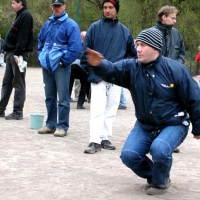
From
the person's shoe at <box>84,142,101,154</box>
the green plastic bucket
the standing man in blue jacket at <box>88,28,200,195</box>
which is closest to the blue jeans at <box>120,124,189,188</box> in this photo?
the standing man in blue jacket at <box>88,28,200,195</box>

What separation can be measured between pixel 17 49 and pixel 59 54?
1.62m

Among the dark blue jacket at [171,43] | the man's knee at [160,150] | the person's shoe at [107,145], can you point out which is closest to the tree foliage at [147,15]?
the dark blue jacket at [171,43]

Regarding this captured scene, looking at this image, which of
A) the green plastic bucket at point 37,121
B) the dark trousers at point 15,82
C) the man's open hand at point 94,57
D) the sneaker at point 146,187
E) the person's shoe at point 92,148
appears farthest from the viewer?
the dark trousers at point 15,82

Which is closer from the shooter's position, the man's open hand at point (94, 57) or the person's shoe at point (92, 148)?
the man's open hand at point (94, 57)

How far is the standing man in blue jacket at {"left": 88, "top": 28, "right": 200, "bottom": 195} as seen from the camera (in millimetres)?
5730

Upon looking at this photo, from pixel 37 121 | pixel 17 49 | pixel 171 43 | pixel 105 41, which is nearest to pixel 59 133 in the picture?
pixel 37 121

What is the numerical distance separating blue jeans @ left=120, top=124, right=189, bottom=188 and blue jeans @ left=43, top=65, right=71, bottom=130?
3.01 meters

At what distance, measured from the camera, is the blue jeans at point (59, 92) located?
8883 mm

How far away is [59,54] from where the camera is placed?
28.9 feet

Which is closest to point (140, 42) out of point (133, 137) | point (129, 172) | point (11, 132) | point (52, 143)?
point (133, 137)

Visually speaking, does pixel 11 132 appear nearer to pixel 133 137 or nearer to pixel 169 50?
pixel 169 50

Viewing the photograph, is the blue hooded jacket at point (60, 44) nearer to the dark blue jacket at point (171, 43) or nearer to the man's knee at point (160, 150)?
the dark blue jacket at point (171, 43)

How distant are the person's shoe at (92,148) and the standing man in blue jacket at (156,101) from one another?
6.32 feet

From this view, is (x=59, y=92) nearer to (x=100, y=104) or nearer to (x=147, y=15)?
(x=100, y=104)
